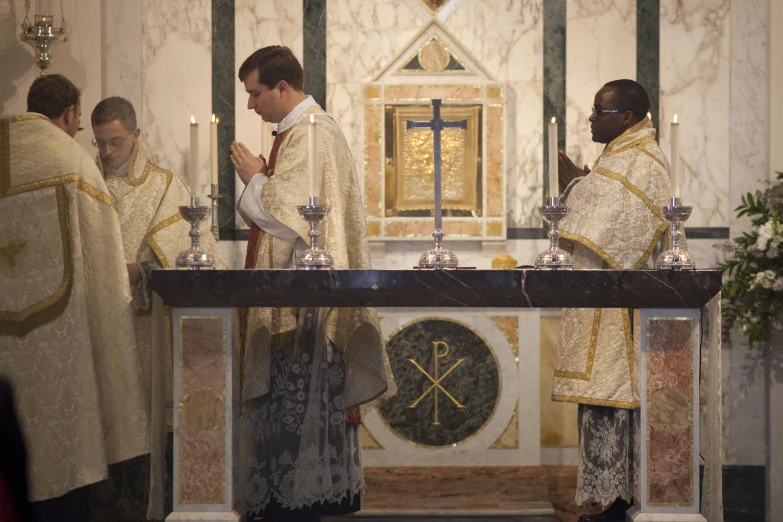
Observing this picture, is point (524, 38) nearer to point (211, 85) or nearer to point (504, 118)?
point (504, 118)

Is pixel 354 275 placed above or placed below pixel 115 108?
below

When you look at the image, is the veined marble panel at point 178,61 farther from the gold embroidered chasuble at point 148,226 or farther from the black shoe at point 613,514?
the black shoe at point 613,514

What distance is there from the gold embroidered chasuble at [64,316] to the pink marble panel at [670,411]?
2050 millimetres

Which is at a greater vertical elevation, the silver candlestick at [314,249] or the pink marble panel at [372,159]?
the pink marble panel at [372,159]

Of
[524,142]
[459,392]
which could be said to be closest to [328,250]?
[459,392]

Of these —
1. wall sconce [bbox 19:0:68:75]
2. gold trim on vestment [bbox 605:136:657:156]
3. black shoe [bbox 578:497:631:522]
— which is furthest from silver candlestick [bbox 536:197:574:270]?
wall sconce [bbox 19:0:68:75]

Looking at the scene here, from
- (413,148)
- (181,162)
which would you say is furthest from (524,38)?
(181,162)

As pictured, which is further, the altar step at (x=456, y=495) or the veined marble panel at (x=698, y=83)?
the veined marble panel at (x=698, y=83)

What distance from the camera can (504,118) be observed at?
6.91 metres

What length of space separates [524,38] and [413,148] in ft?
3.31

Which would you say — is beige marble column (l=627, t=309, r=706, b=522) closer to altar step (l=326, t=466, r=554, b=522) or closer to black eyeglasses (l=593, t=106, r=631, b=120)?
black eyeglasses (l=593, t=106, r=631, b=120)

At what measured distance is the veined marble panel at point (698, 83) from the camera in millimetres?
6922

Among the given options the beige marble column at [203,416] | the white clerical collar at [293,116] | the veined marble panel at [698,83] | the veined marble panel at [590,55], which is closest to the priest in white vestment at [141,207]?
the white clerical collar at [293,116]

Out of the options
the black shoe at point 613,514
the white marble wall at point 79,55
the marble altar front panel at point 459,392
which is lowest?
the black shoe at point 613,514
